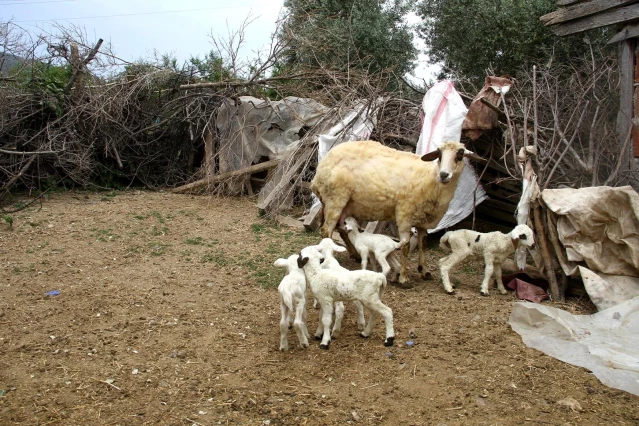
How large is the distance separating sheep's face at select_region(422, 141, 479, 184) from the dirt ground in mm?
1305

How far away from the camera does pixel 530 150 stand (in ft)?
21.0

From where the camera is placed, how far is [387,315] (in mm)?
4781

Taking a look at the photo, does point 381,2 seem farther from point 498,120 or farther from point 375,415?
point 375,415

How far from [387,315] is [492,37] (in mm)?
10187

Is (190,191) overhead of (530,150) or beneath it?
beneath

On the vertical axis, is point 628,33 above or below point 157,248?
above

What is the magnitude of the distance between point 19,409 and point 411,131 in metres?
6.85

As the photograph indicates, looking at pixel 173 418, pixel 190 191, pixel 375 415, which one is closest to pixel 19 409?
pixel 173 418

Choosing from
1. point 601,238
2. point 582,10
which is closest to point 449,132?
point 582,10

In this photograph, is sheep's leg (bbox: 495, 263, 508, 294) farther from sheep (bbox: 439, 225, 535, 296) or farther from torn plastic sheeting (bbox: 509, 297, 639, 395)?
torn plastic sheeting (bbox: 509, 297, 639, 395)

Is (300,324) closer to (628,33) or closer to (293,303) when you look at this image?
(293,303)

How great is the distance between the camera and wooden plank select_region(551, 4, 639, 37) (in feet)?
24.2

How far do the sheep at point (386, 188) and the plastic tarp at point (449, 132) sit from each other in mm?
1057

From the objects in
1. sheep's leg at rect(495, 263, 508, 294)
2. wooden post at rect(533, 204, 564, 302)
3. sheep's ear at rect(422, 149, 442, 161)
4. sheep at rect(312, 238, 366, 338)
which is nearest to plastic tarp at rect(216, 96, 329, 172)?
sheep's ear at rect(422, 149, 442, 161)
